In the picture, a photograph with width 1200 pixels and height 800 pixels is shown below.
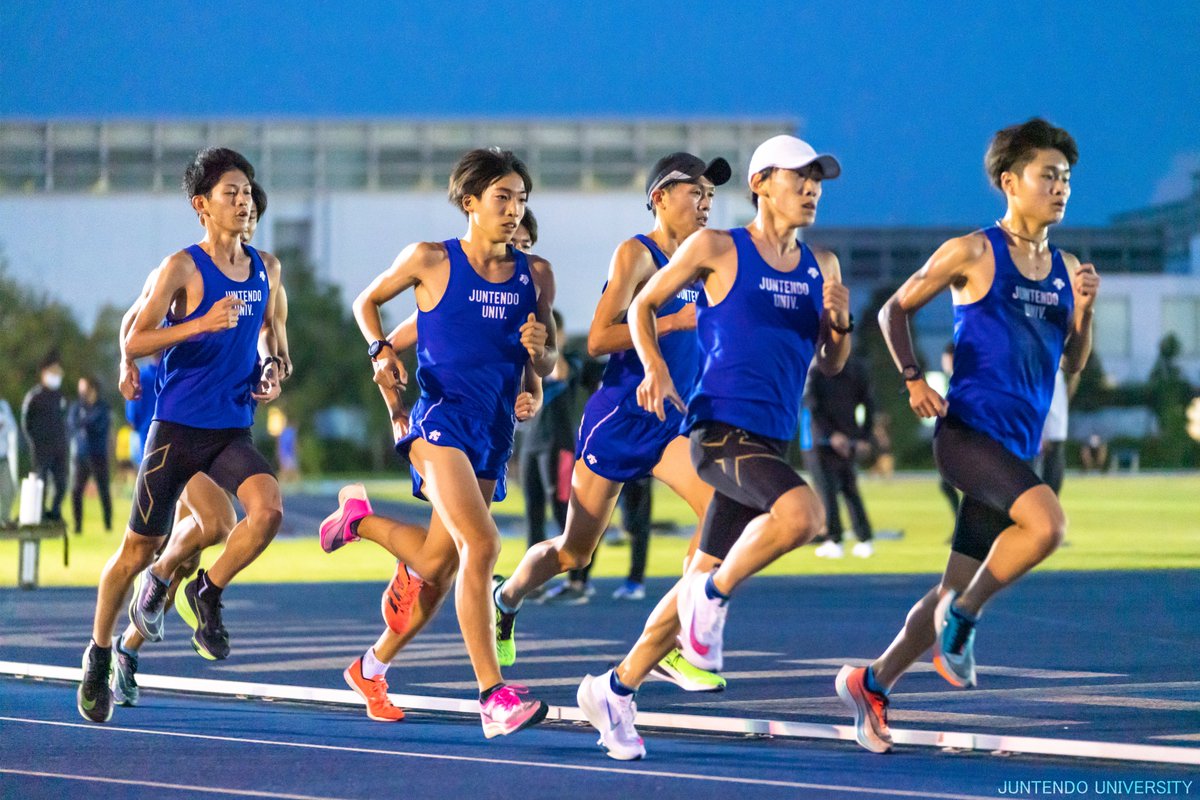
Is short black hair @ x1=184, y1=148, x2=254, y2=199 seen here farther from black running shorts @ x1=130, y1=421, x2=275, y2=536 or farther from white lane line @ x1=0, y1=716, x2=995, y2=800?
white lane line @ x1=0, y1=716, x2=995, y2=800

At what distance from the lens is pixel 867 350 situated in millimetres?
79000

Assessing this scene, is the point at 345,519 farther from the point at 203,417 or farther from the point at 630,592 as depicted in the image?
the point at 630,592

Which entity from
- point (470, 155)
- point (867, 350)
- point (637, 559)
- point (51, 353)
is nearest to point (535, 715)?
point (470, 155)

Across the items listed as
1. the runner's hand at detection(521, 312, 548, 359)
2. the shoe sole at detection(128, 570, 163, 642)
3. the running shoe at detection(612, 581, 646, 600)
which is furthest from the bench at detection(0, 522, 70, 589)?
the runner's hand at detection(521, 312, 548, 359)

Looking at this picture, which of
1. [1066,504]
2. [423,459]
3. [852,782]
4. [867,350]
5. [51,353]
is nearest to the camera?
[852,782]

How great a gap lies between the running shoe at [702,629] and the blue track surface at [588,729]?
420 mm

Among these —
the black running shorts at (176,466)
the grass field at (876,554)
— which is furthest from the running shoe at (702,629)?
the grass field at (876,554)

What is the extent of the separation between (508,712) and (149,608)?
2109 mm

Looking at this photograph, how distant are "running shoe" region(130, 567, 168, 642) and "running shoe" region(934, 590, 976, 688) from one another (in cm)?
352

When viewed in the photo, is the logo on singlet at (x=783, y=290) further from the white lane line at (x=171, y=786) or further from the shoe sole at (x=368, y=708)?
the shoe sole at (x=368, y=708)

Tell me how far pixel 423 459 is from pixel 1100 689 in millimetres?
3566

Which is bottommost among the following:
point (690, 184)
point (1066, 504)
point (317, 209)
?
point (1066, 504)

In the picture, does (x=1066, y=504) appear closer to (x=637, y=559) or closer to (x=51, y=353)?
(x=51, y=353)

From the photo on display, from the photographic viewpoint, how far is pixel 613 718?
24.8 ft
